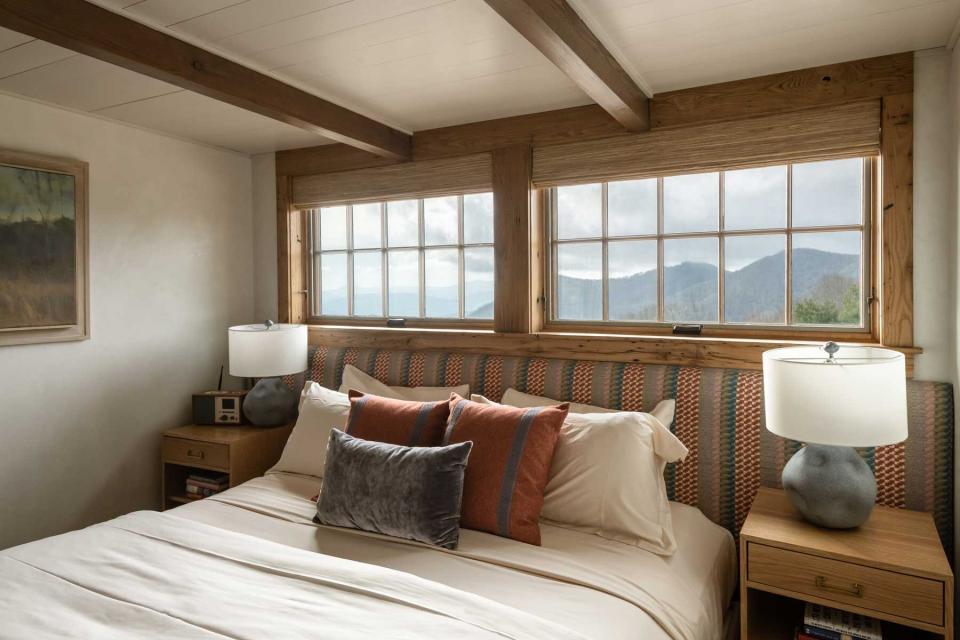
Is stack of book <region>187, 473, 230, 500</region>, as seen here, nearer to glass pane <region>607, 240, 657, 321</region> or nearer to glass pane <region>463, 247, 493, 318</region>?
glass pane <region>463, 247, 493, 318</region>

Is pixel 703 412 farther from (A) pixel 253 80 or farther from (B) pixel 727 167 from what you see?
(A) pixel 253 80

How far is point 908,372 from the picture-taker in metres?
2.19

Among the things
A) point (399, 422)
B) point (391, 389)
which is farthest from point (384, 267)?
point (399, 422)

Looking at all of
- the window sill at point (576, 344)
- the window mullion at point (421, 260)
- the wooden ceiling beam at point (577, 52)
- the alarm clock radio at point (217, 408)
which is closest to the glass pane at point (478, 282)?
the window sill at point (576, 344)

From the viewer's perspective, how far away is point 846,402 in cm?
176

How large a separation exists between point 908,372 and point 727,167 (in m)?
1.02

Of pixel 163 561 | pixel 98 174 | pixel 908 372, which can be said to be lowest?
pixel 163 561

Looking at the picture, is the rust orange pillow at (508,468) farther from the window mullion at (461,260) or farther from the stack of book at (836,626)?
the window mullion at (461,260)

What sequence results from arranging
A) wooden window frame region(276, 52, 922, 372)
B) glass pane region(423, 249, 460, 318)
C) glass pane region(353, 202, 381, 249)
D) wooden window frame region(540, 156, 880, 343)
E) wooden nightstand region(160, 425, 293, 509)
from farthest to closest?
glass pane region(353, 202, 381, 249) < glass pane region(423, 249, 460, 318) < wooden nightstand region(160, 425, 293, 509) < wooden window frame region(540, 156, 880, 343) < wooden window frame region(276, 52, 922, 372)

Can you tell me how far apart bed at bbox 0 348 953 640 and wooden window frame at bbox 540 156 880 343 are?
0.24 meters

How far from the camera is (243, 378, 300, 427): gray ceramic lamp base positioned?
324 cm

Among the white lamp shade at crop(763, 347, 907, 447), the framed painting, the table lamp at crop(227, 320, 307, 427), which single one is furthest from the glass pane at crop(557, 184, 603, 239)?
the framed painting

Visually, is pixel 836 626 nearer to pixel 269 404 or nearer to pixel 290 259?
pixel 269 404

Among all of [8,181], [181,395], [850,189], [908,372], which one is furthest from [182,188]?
[908,372]
